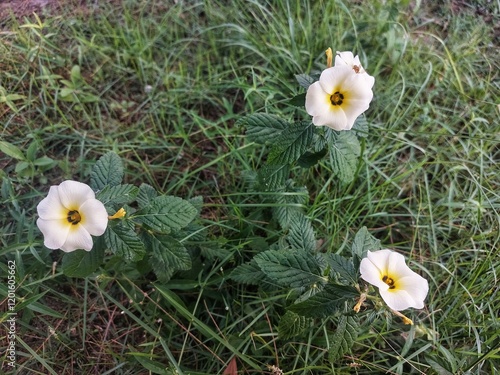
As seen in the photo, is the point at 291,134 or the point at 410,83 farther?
the point at 410,83

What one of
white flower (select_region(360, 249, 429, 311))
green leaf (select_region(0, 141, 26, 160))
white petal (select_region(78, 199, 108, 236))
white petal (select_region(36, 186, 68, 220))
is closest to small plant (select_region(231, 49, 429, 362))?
white flower (select_region(360, 249, 429, 311))

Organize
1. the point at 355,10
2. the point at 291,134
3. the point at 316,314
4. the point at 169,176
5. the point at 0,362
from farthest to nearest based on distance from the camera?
1. the point at 355,10
2. the point at 169,176
3. the point at 0,362
4. the point at 291,134
5. the point at 316,314

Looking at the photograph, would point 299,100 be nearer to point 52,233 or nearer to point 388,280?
point 388,280

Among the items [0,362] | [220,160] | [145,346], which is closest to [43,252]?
[0,362]

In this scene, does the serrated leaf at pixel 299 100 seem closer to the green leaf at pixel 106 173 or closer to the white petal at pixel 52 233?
the green leaf at pixel 106 173

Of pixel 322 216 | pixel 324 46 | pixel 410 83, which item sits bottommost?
pixel 322 216

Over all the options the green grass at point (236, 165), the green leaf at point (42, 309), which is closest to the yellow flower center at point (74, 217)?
the green grass at point (236, 165)

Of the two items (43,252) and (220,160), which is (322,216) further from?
(43,252)

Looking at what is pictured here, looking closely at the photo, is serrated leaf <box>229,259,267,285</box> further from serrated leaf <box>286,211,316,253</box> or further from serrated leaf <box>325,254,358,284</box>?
serrated leaf <box>325,254,358,284</box>
